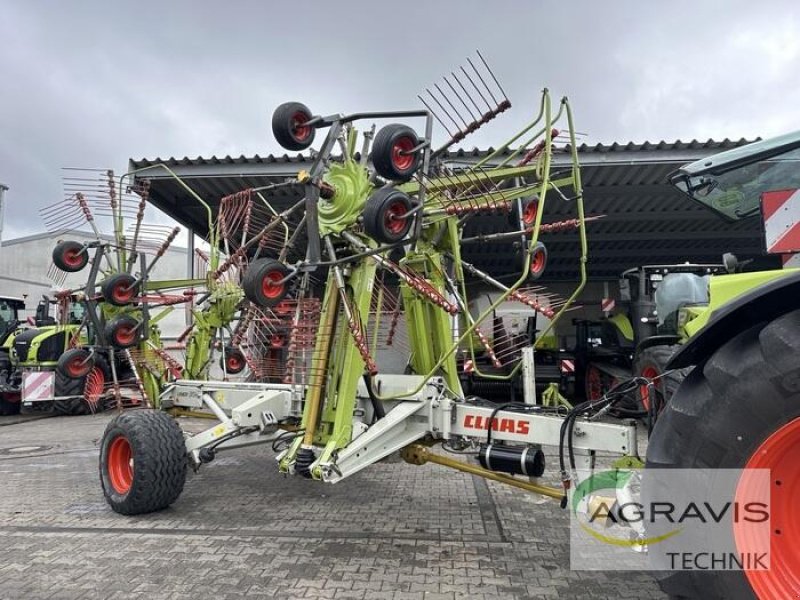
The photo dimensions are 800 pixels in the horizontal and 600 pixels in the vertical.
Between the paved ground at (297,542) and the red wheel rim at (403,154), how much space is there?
2506mm

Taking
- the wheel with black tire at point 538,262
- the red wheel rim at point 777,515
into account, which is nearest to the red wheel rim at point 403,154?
the wheel with black tire at point 538,262

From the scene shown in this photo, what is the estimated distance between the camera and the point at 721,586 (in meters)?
2.12

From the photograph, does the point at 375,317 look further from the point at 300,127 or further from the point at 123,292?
the point at 123,292

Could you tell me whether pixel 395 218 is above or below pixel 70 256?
below

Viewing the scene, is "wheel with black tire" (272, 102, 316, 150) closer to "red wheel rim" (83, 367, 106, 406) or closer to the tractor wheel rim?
the tractor wheel rim

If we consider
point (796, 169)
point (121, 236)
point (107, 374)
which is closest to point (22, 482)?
point (107, 374)

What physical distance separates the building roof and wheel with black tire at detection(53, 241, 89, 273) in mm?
2070

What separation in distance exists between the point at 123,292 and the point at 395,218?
A: 3843mm

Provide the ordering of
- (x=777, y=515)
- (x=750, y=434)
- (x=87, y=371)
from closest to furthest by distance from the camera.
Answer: (x=750, y=434) → (x=777, y=515) → (x=87, y=371)

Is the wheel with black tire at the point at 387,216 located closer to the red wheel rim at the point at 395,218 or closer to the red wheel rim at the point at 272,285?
the red wheel rim at the point at 395,218

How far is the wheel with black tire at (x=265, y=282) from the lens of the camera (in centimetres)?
390

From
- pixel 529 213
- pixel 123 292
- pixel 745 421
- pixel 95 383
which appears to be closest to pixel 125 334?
pixel 123 292

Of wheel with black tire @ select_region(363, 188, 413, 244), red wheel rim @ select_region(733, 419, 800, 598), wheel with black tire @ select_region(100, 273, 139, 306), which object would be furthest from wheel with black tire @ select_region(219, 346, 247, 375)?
red wheel rim @ select_region(733, 419, 800, 598)

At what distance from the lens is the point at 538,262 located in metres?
4.57
